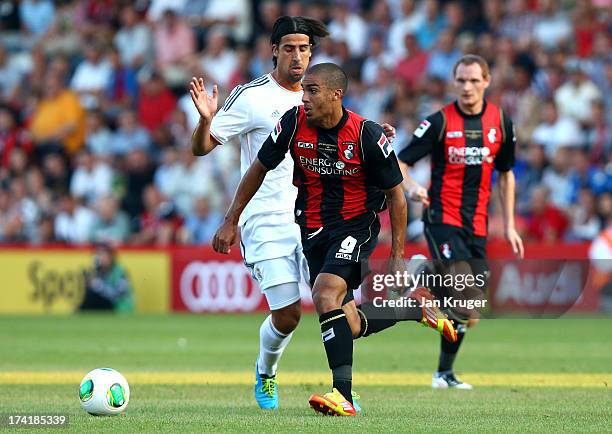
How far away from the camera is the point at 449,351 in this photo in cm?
1072

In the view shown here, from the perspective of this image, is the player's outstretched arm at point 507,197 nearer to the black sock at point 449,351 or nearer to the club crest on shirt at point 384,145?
the black sock at point 449,351

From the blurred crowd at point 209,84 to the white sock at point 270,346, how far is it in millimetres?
10446

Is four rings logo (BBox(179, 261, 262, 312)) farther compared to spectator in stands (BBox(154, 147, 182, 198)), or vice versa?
spectator in stands (BBox(154, 147, 182, 198))

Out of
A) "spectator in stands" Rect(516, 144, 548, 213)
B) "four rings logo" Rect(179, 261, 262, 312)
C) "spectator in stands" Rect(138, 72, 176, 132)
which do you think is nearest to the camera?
"spectator in stands" Rect(516, 144, 548, 213)

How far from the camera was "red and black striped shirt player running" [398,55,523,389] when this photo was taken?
1097 cm

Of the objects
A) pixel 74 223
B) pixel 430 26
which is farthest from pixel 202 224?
pixel 430 26

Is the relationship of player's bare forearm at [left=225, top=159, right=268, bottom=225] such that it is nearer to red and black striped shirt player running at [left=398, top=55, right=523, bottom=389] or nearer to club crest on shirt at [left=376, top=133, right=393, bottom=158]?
club crest on shirt at [left=376, top=133, right=393, bottom=158]

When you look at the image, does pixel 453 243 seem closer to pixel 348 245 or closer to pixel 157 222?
pixel 348 245

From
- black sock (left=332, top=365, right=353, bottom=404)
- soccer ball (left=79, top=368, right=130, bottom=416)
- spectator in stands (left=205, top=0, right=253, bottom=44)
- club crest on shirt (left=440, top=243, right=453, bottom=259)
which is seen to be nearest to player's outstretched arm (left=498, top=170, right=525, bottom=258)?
club crest on shirt (left=440, top=243, right=453, bottom=259)

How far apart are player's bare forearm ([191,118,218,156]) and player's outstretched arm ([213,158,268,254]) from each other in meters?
0.50

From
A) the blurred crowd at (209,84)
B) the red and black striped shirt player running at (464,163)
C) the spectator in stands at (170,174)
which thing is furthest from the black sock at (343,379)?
the spectator in stands at (170,174)

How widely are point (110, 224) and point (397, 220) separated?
14.7m

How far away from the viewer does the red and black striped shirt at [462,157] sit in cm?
1103

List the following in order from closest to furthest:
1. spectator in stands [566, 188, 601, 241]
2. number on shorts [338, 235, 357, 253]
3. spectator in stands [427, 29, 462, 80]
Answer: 1. number on shorts [338, 235, 357, 253]
2. spectator in stands [566, 188, 601, 241]
3. spectator in stands [427, 29, 462, 80]
